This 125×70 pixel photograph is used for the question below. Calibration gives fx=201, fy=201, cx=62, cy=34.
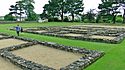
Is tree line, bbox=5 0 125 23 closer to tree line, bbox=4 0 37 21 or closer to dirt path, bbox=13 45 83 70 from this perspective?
tree line, bbox=4 0 37 21

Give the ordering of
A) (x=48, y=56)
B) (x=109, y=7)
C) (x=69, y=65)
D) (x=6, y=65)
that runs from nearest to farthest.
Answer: (x=69, y=65) → (x=6, y=65) → (x=48, y=56) → (x=109, y=7)

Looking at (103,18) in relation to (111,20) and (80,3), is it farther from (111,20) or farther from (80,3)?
(80,3)

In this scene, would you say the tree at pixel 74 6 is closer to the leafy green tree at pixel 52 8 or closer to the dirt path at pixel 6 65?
the leafy green tree at pixel 52 8

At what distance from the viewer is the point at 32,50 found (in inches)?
566

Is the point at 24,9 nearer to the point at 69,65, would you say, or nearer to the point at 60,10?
the point at 60,10

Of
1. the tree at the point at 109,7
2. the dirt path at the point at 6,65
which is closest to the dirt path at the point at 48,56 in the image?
the dirt path at the point at 6,65

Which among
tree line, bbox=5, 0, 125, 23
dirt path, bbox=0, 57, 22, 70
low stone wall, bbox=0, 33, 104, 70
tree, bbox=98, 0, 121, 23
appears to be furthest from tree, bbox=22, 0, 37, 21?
dirt path, bbox=0, 57, 22, 70

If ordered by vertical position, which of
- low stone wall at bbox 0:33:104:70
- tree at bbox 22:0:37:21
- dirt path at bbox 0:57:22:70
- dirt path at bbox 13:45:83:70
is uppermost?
tree at bbox 22:0:37:21

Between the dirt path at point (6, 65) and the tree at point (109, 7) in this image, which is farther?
the tree at point (109, 7)

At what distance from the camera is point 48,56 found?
1255 cm

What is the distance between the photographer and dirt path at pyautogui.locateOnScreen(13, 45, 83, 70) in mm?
11000

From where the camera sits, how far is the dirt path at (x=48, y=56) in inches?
433

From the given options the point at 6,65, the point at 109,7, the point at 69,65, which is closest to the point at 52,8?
the point at 109,7

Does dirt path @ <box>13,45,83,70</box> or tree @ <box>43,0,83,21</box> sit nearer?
dirt path @ <box>13,45,83,70</box>
